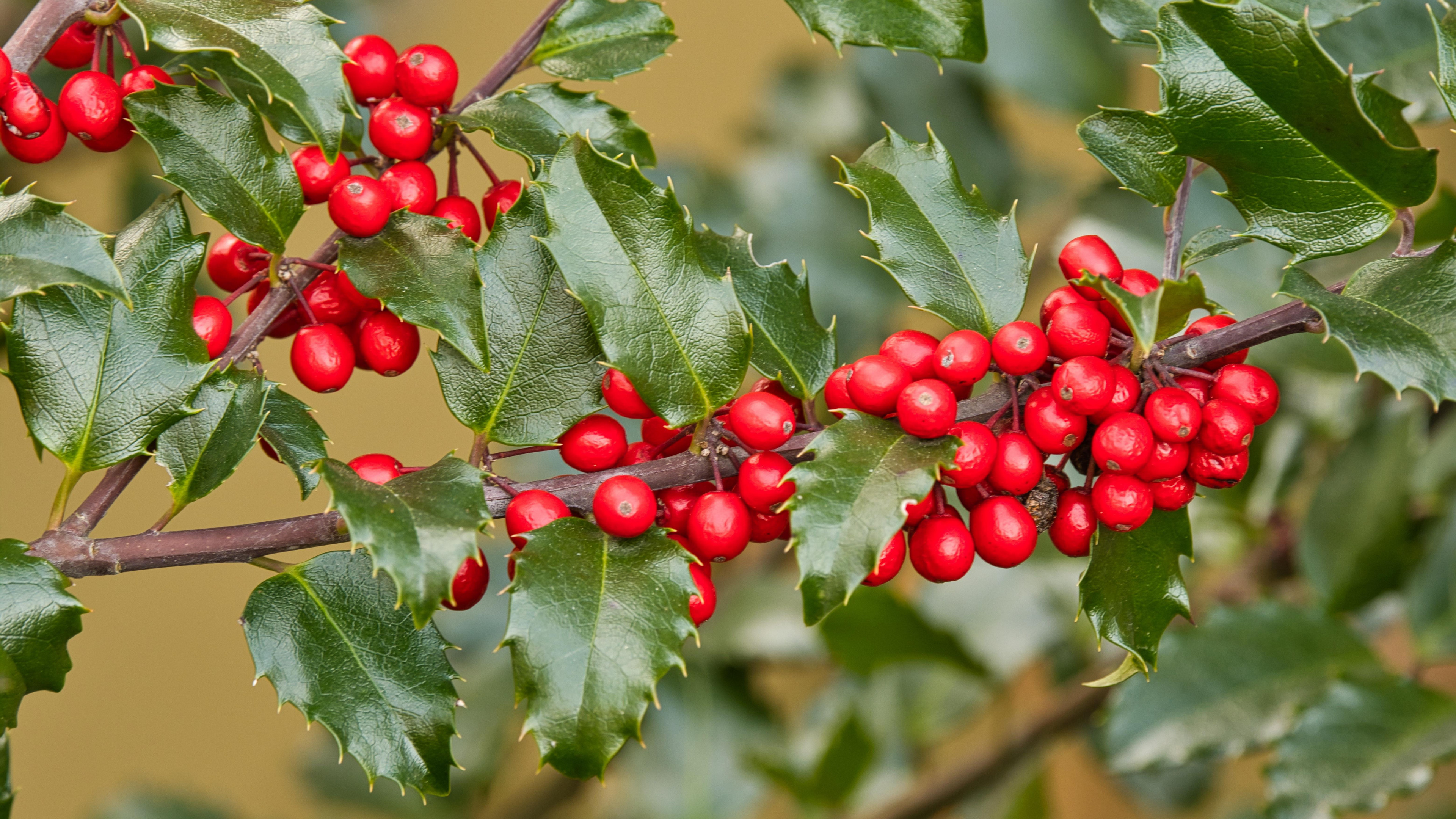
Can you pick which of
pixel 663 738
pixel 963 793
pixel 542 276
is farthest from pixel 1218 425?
pixel 663 738

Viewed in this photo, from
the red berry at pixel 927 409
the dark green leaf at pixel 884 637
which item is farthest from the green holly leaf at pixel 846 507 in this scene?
the dark green leaf at pixel 884 637

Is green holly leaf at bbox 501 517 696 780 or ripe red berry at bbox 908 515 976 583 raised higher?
ripe red berry at bbox 908 515 976 583

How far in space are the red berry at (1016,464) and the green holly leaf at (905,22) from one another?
0.55 feet

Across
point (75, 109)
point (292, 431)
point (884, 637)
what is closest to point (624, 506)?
point (292, 431)

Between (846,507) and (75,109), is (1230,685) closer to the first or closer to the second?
(846,507)

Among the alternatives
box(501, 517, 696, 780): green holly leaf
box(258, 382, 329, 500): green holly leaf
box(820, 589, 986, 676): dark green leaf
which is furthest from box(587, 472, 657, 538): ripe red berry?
box(820, 589, 986, 676): dark green leaf

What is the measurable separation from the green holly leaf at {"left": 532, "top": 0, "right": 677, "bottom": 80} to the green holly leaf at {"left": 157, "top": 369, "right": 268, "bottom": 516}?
184 mm

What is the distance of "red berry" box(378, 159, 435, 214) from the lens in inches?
15.6

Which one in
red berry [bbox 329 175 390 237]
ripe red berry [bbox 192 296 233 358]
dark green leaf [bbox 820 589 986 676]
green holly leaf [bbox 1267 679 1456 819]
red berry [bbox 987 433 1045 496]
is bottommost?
dark green leaf [bbox 820 589 986 676]

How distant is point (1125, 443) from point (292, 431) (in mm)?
299

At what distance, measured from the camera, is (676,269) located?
1.24 feet

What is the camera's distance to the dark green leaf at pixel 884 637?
0.80 metres

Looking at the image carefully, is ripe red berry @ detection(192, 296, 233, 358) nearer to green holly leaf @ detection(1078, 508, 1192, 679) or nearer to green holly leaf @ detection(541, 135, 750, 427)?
green holly leaf @ detection(541, 135, 750, 427)

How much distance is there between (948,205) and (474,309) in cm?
19
